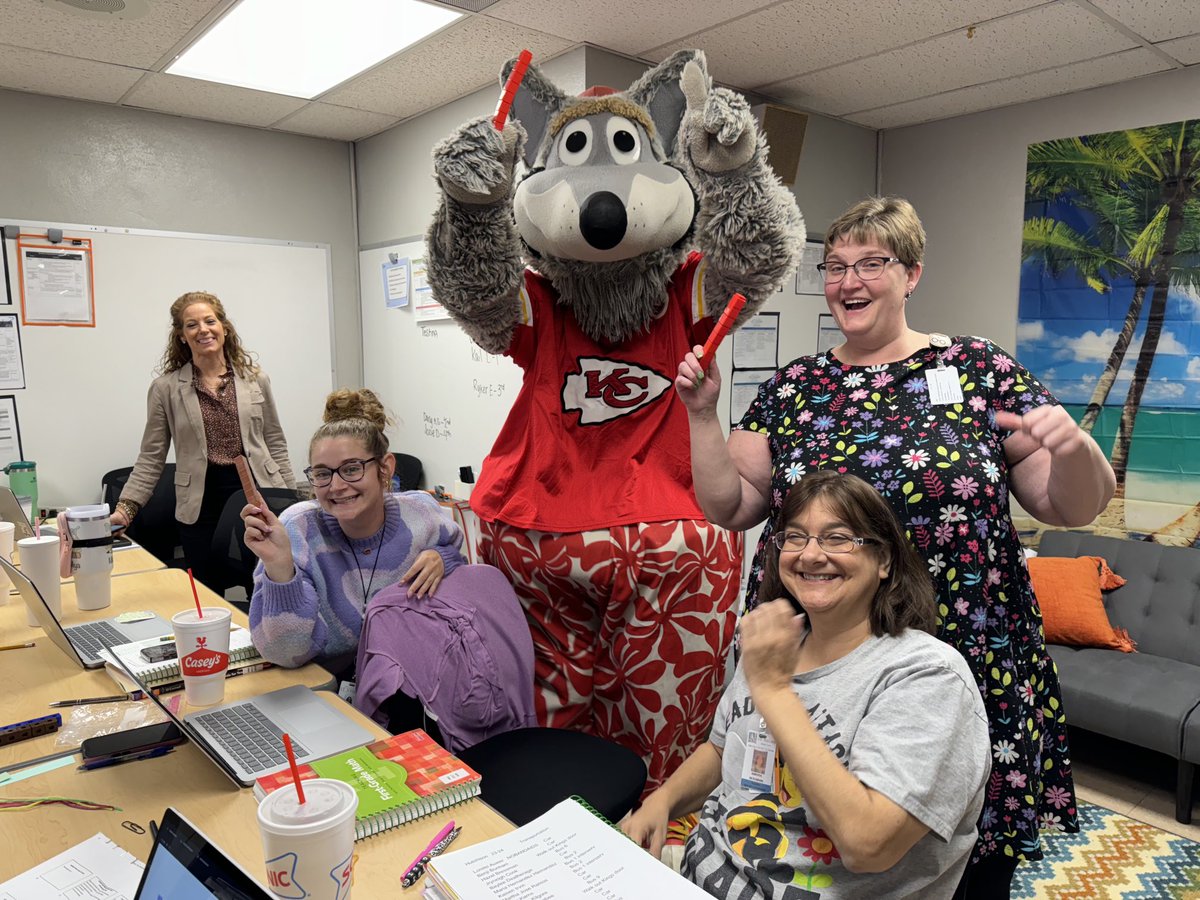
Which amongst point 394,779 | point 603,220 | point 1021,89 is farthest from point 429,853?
point 1021,89

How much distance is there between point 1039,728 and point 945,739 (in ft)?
1.68

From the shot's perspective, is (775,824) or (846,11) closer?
(775,824)

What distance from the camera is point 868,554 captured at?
114cm

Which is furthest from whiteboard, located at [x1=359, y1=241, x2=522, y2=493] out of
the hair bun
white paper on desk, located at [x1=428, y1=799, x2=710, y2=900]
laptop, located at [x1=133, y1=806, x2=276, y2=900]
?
laptop, located at [x1=133, y1=806, x2=276, y2=900]

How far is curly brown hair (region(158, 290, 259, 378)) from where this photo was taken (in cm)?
304

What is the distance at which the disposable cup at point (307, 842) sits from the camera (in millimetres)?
769

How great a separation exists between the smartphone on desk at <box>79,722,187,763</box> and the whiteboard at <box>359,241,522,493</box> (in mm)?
2083

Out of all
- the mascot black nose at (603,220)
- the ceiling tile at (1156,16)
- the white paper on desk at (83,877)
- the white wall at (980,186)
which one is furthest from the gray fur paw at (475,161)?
the white wall at (980,186)

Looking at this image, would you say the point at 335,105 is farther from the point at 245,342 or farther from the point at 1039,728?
the point at 1039,728

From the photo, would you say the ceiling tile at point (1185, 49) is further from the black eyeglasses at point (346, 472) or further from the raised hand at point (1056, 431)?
the black eyeglasses at point (346, 472)

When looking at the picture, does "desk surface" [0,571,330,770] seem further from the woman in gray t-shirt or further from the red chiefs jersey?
the woman in gray t-shirt

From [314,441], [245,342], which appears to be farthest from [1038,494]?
[245,342]

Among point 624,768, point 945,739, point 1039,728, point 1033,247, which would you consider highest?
point 1033,247

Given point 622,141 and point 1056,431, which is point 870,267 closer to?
point 1056,431
